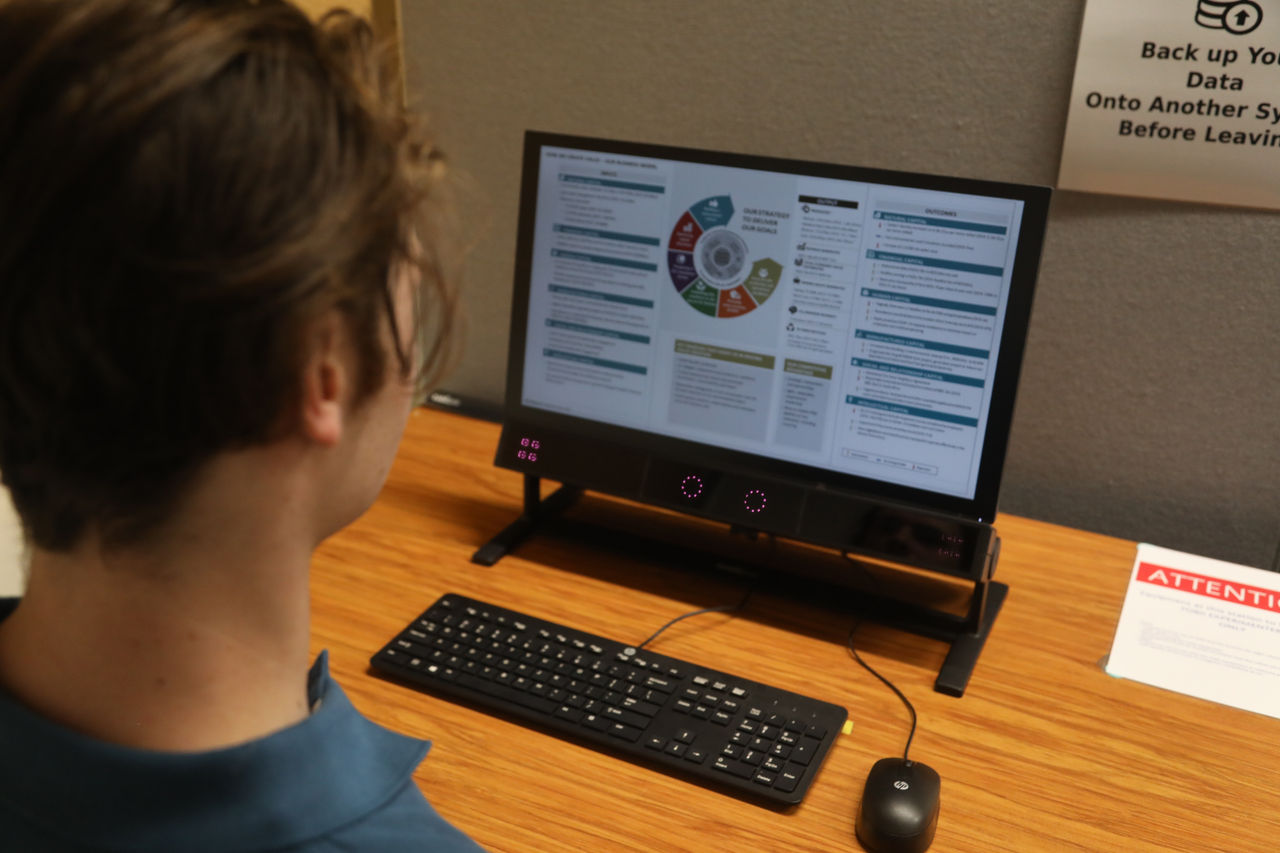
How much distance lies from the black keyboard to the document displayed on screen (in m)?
0.25

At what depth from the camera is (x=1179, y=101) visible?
1.08 meters

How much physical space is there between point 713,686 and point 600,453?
309 mm

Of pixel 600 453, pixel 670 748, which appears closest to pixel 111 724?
pixel 670 748

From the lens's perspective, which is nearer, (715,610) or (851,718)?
(851,718)

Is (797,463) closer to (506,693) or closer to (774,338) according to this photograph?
(774,338)

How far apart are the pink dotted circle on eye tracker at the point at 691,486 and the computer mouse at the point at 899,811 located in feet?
1.21

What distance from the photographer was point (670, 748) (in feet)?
2.78

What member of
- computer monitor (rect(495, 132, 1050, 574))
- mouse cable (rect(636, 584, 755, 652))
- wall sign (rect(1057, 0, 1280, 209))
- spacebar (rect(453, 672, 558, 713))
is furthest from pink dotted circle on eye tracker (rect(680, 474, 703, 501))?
wall sign (rect(1057, 0, 1280, 209))

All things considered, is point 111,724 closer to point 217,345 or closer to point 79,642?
point 79,642

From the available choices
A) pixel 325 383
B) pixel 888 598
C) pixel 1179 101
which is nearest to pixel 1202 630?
pixel 888 598

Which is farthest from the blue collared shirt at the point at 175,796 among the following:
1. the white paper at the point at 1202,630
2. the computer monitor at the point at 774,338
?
the white paper at the point at 1202,630

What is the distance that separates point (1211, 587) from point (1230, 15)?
0.56 m

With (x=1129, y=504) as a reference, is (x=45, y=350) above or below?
above

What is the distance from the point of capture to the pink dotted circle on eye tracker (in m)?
1.09
